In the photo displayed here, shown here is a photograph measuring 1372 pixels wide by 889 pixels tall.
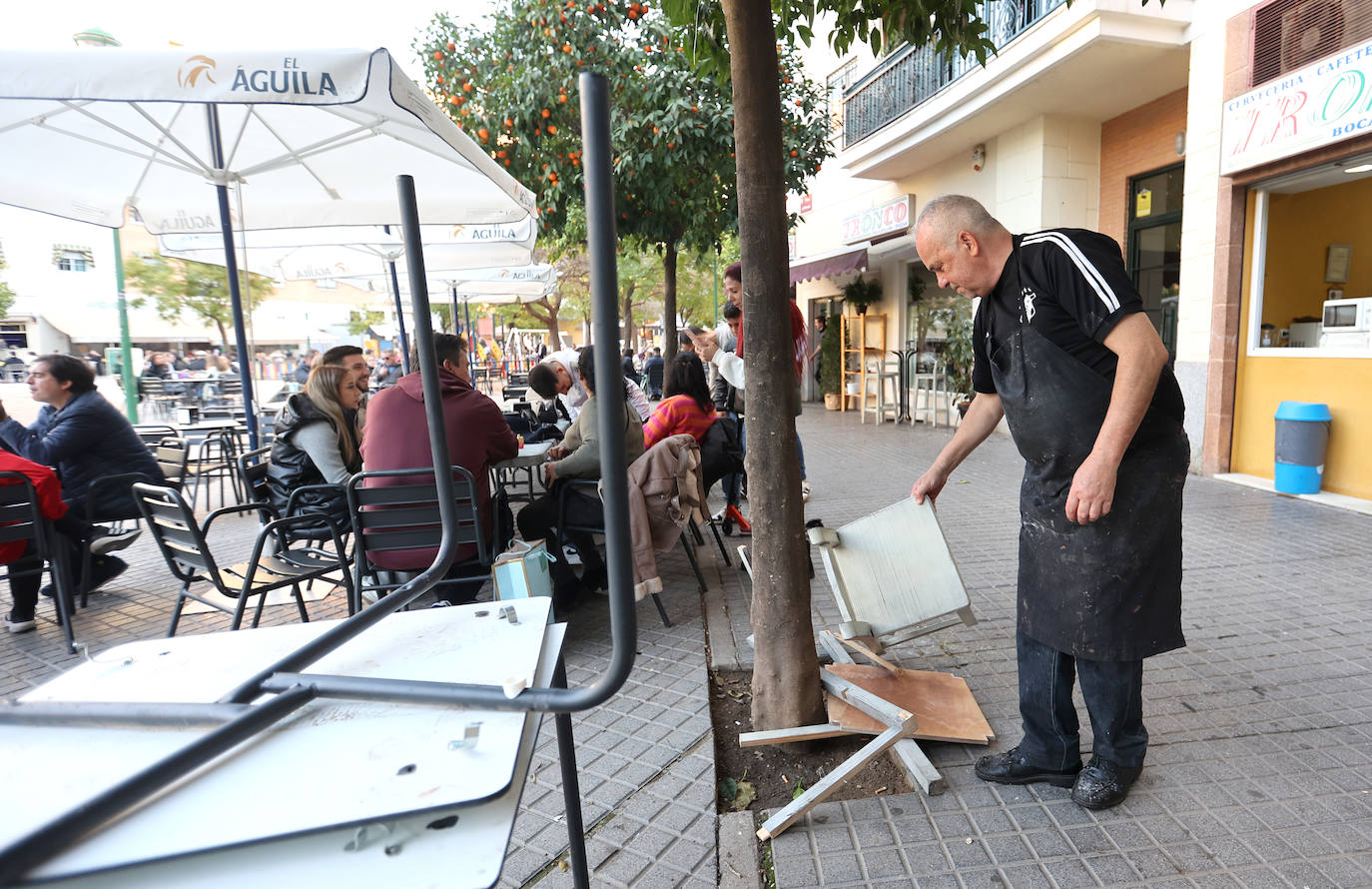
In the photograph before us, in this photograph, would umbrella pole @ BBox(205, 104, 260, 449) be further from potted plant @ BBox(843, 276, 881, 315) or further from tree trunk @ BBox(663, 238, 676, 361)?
potted plant @ BBox(843, 276, 881, 315)

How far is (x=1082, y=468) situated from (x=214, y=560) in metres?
4.02

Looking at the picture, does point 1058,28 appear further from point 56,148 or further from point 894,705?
point 56,148

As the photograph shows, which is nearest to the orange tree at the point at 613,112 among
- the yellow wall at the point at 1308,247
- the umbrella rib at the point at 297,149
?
the umbrella rib at the point at 297,149

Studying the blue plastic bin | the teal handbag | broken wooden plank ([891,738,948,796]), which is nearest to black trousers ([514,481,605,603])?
the teal handbag

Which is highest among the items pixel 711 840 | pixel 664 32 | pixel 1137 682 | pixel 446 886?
pixel 664 32

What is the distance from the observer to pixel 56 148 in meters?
4.91

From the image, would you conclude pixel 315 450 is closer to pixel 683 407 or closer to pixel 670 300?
pixel 683 407

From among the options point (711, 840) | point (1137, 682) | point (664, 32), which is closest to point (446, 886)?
point (711, 840)

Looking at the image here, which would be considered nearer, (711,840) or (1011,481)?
(711,840)

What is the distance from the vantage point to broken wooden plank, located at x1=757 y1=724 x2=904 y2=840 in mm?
2357

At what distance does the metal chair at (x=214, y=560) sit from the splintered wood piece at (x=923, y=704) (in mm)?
2561

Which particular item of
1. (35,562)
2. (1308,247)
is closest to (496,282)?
(35,562)

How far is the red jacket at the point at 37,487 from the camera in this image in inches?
160

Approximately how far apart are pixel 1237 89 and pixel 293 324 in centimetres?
3289
